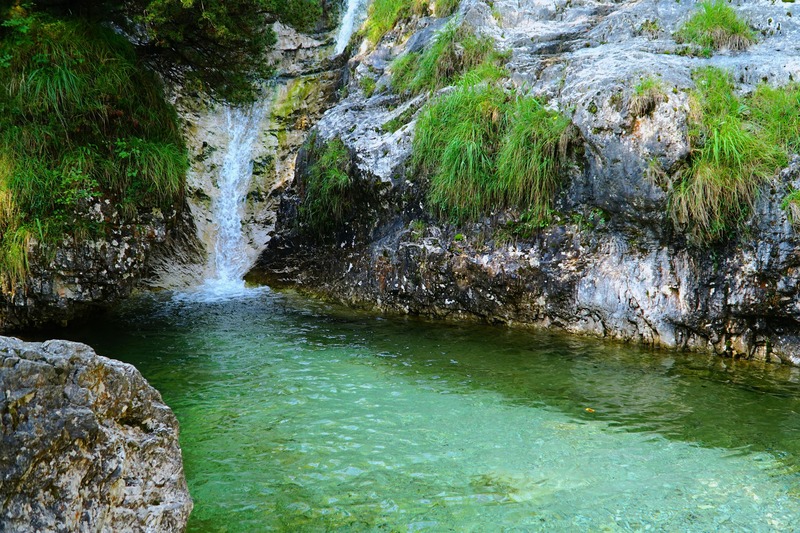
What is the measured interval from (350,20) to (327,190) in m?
6.86

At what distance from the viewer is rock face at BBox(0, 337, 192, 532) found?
2.33m

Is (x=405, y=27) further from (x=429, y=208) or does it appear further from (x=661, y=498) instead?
(x=661, y=498)

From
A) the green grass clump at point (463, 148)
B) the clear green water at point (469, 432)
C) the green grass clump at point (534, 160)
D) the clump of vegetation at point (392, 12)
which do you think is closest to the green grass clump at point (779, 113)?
the green grass clump at point (534, 160)

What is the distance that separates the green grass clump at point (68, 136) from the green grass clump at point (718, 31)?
7742 mm

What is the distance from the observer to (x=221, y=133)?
1275cm

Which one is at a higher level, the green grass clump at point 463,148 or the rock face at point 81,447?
the green grass clump at point 463,148

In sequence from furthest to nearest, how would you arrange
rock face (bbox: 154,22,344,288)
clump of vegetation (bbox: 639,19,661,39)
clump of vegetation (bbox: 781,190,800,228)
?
rock face (bbox: 154,22,344,288) → clump of vegetation (bbox: 639,19,661,39) → clump of vegetation (bbox: 781,190,800,228)

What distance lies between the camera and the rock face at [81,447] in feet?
7.65

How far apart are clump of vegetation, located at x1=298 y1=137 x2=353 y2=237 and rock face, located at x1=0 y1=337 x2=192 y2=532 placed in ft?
23.1

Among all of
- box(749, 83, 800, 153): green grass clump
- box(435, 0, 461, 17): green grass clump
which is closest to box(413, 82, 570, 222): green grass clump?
box(749, 83, 800, 153): green grass clump

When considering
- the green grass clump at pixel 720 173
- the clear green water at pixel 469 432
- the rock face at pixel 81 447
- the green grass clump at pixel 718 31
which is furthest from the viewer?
the green grass clump at pixel 718 31

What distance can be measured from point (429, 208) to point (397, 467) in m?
5.21

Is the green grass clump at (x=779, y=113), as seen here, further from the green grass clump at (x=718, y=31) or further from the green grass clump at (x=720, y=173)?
the green grass clump at (x=718, y=31)

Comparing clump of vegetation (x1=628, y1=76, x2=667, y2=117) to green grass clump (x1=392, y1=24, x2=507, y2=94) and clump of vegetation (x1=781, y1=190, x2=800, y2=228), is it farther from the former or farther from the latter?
green grass clump (x1=392, y1=24, x2=507, y2=94)
